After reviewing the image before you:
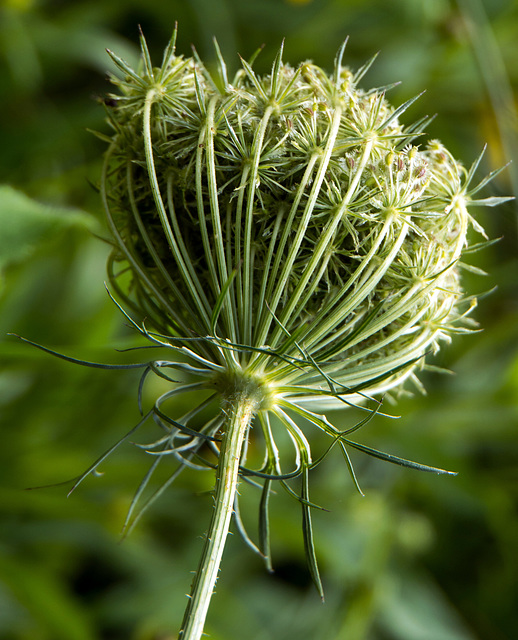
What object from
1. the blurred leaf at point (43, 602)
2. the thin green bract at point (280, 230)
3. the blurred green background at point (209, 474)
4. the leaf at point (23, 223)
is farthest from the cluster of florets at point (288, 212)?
the blurred leaf at point (43, 602)

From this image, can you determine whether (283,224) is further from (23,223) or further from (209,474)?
(209,474)

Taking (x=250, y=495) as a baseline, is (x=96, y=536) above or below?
below

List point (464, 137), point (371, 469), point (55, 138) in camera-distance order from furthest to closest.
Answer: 1. point (464, 137)
2. point (371, 469)
3. point (55, 138)

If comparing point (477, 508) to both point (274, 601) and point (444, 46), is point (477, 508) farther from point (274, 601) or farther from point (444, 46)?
point (444, 46)

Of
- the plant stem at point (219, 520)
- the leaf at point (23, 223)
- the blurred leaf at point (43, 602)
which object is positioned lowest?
the blurred leaf at point (43, 602)

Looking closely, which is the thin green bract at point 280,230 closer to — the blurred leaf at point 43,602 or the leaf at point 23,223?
the leaf at point 23,223

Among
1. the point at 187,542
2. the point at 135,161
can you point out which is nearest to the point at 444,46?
the point at 135,161

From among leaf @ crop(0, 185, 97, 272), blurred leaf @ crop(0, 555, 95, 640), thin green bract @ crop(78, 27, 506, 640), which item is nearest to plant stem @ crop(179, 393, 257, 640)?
thin green bract @ crop(78, 27, 506, 640)
